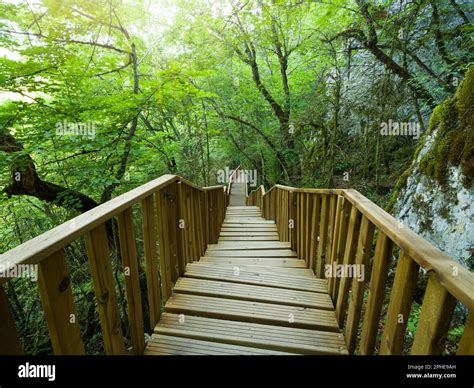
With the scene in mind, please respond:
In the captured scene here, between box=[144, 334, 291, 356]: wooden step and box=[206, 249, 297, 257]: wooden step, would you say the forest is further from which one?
box=[144, 334, 291, 356]: wooden step

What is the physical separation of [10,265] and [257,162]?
1619cm

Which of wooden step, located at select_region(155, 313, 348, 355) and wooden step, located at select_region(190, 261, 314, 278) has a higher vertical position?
wooden step, located at select_region(155, 313, 348, 355)

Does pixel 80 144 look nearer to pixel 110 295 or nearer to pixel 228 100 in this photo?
pixel 110 295

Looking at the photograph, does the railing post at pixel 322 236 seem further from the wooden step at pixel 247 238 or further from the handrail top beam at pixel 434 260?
the wooden step at pixel 247 238

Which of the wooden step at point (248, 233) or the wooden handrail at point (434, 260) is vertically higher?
the wooden handrail at point (434, 260)

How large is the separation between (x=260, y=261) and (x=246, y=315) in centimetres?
157

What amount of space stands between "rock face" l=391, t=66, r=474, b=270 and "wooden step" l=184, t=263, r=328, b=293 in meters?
1.53

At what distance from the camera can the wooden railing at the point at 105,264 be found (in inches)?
31.4

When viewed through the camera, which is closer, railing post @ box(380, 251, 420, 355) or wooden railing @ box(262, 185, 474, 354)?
wooden railing @ box(262, 185, 474, 354)

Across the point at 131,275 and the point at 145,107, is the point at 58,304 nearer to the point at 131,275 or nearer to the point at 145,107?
the point at 131,275

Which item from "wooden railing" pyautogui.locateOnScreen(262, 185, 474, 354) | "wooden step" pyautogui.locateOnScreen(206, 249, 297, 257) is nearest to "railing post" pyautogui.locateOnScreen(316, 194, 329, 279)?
"wooden railing" pyautogui.locateOnScreen(262, 185, 474, 354)

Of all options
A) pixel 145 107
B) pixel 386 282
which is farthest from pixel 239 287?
pixel 145 107

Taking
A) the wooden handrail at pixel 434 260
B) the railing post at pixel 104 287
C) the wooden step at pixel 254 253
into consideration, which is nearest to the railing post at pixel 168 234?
the railing post at pixel 104 287

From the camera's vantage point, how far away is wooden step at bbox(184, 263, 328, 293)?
97.4 inches
